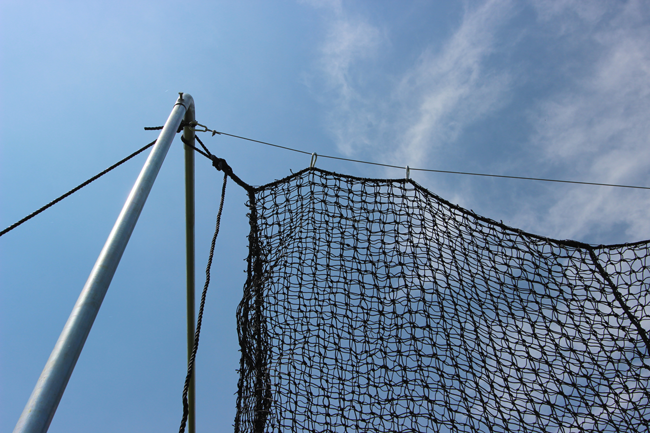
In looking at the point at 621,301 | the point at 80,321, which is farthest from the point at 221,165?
the point at 621,301

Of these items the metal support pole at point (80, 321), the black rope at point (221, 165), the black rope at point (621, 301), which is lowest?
the metal support pole at point (80, 321)

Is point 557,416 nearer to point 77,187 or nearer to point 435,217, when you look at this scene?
point 435,217

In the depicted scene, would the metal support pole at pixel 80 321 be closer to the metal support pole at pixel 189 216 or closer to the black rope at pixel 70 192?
the black rope at pixel 70 192

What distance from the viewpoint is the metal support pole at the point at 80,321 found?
1.29 meters

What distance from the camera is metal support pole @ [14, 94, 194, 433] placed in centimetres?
129

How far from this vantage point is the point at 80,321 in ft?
4.95

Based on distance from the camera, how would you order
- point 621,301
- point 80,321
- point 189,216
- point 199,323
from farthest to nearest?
point 621,301 < point 189,216 < point 199,323 < point 80,321

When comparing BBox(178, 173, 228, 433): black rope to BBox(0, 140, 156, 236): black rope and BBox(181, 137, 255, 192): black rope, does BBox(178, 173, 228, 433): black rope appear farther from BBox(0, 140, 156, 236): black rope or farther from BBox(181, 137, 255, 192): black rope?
BBox(0, 140, 156, 236): black rope

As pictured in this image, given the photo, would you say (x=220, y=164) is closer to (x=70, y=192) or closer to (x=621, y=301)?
(x=70, y=192)

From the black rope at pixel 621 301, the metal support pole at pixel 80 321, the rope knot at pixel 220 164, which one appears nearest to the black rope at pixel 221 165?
the rope knot at pixel 220 164

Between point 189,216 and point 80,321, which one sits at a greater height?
point 189,216

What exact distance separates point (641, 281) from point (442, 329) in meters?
2.03

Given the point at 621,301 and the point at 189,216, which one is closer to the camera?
the point at 189,216

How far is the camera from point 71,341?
1451 millimetres
